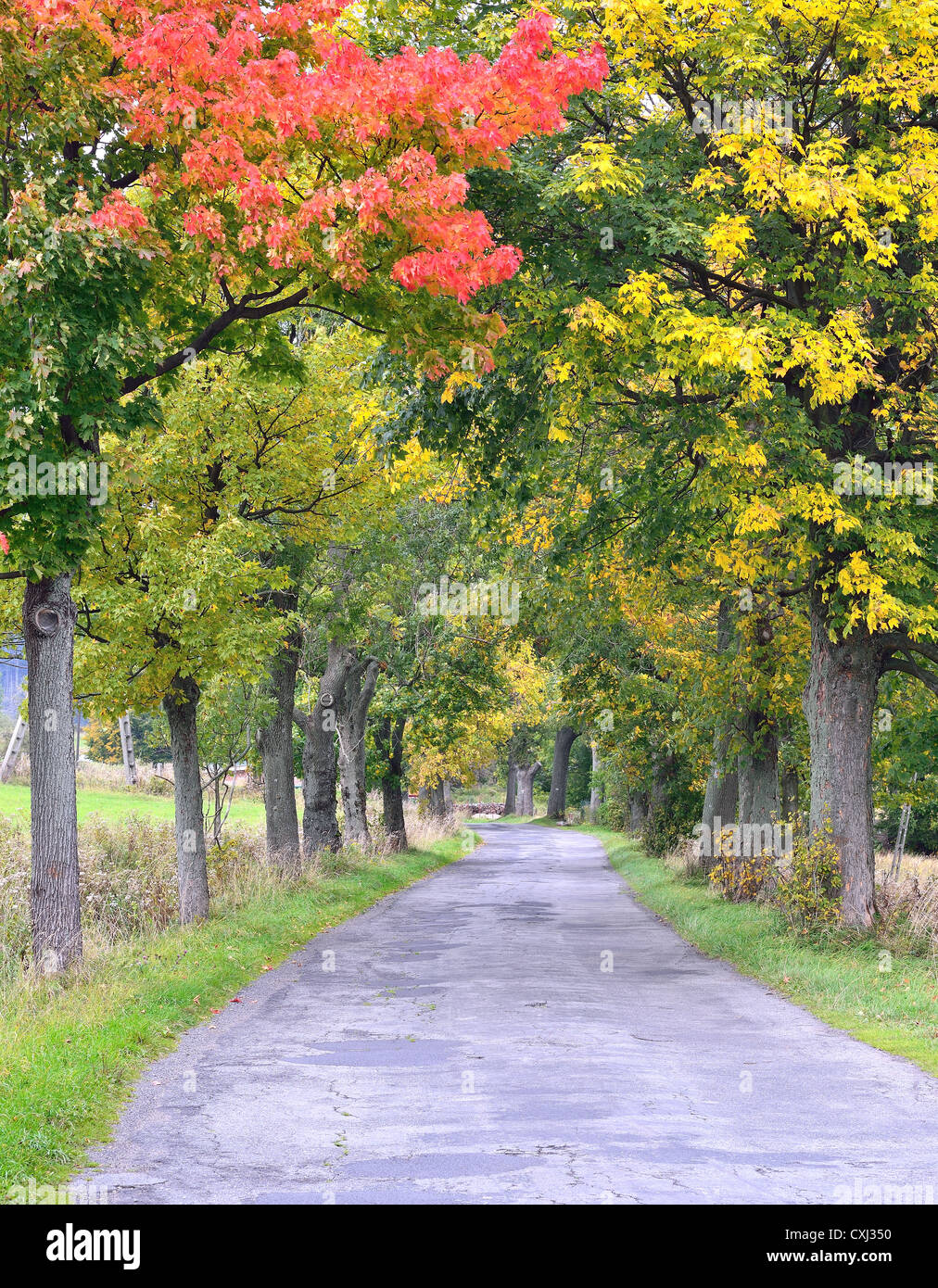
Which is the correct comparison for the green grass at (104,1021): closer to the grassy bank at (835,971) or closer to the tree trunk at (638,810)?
the grassy bank at (835,971)

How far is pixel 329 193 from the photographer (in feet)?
34.9

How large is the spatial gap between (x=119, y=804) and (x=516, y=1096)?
3788 centimetres

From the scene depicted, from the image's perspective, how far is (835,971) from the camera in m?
14.1

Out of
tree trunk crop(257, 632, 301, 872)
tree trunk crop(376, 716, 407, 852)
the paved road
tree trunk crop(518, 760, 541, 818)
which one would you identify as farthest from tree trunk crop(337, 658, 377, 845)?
tree trunk crop(518, 760, 541, 818)

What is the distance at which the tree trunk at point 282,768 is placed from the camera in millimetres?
24047

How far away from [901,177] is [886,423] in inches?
150

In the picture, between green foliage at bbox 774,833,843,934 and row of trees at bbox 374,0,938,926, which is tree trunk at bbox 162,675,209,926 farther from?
green foliage at bbox 774,833,843,934

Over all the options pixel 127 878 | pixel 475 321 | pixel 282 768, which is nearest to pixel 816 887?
pixel 475 321

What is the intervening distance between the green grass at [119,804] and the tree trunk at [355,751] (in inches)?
182

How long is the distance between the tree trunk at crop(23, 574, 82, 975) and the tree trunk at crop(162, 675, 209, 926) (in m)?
4.79

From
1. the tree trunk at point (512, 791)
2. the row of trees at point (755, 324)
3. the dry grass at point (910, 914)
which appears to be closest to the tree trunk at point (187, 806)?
the row of trees at point (755, 324)

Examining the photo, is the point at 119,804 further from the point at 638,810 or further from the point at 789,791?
the point at 789,791

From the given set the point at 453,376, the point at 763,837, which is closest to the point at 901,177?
the point at 453,376
